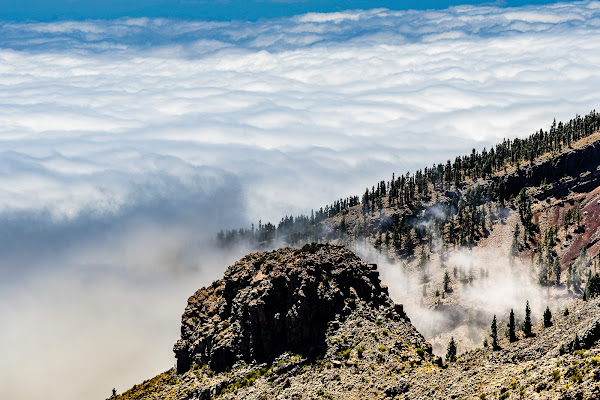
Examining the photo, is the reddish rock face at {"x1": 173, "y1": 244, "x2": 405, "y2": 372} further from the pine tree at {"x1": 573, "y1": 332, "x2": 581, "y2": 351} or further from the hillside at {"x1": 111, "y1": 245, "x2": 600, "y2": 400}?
the pine tree at {"x1": 573, "y1": 332, "x2": 581, "y2": 351}

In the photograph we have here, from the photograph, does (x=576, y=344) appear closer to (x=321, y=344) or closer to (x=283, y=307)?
(x=321, y=344)

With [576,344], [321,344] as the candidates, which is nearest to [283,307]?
[321,344]

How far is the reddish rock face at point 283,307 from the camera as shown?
12300cm

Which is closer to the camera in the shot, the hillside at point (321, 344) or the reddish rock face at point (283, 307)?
the hillside at point (321, 344)

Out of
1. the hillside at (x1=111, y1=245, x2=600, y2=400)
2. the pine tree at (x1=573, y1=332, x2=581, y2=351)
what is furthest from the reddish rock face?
the pine tree at (x1=573, y1=332, x2=581, y2=351)

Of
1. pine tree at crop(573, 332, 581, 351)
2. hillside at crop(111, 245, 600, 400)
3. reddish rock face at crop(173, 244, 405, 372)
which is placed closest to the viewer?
pine tree at crop(573, 332, 581, 351)

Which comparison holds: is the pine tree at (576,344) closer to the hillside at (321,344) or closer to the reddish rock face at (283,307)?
the hillside at (321,344)

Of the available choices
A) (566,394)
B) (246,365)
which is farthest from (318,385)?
(566,394)

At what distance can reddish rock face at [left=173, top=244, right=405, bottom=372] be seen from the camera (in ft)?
404

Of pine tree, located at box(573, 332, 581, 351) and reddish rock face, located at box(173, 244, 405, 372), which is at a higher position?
reddish rock face, located at box(173, 244, 405, 372)

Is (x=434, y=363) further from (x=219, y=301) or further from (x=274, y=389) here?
(x=219, y=301)

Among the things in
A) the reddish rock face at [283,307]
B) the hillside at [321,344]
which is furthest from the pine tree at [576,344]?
the reddish rock face at [283,307]

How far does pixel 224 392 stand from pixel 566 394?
233 feet

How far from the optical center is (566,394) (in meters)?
71.8
